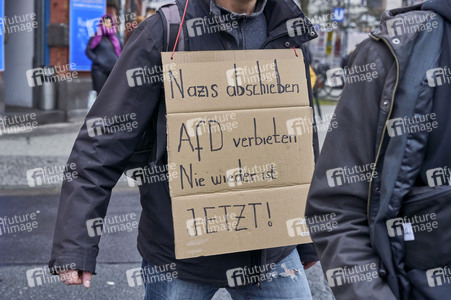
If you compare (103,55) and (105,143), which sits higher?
(105,143)

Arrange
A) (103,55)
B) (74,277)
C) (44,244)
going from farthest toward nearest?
(103,55) → (44,244) → (74,277)

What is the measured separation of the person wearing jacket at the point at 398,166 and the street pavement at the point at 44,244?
2903 mm

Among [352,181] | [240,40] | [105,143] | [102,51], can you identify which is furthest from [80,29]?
[352,181]

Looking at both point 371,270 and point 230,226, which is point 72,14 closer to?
point 230,226

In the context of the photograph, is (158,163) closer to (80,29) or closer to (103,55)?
(103,55)

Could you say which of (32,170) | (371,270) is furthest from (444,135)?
(32,170)

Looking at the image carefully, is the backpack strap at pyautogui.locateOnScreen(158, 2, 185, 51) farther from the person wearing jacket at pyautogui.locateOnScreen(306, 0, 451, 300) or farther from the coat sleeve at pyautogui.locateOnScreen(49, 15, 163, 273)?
the person wearing jacket at pyautogui.locateOnScreen(306, 0, 451, 300)

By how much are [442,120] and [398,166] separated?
157mm

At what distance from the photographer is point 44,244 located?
5.63 m

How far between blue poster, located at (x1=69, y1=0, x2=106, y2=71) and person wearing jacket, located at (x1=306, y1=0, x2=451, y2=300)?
11807 mm

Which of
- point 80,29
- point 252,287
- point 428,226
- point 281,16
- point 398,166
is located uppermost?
point 281,16

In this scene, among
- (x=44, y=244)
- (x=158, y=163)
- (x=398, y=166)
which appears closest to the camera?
(x=398, y=166)

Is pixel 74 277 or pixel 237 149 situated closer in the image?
pixel 74 277

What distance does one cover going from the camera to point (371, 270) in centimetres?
167
